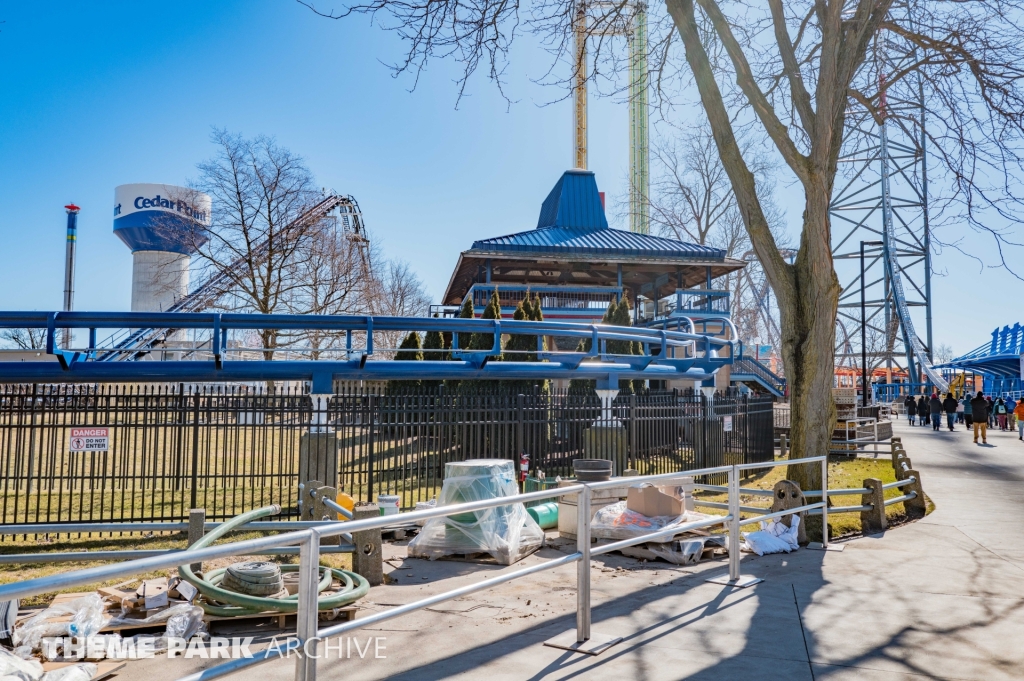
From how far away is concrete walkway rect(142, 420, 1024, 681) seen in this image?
15.9ft

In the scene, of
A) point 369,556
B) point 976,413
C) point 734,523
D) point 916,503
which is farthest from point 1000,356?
point 369,556

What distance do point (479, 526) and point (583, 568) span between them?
3409mm

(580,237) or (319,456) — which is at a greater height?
(580,237)

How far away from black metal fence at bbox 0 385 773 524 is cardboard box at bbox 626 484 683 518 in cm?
354

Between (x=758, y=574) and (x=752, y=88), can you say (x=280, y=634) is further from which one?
(x=752, y=88)

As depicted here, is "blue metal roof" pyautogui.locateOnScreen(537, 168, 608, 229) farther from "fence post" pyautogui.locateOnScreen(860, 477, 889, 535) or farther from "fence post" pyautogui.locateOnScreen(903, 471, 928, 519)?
"fence post" pyautogui.locateOnScreen(860, 477, 889, 535)

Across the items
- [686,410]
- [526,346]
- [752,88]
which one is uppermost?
[752,88]

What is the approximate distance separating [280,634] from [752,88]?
33.1 feet

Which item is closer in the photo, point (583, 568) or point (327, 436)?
point (583, 568)

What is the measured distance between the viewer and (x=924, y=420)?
38.5 m

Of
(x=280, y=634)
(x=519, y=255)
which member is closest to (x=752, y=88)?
(x=280, y=634)

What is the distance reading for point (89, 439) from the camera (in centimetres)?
939

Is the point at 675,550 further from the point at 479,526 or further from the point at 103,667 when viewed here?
the point at 103,667

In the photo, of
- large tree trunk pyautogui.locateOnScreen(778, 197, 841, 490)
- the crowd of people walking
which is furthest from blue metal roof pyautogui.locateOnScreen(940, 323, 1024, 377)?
large tree trunk pyautogui.locateOnScreen(778, 197, 841, 490)
